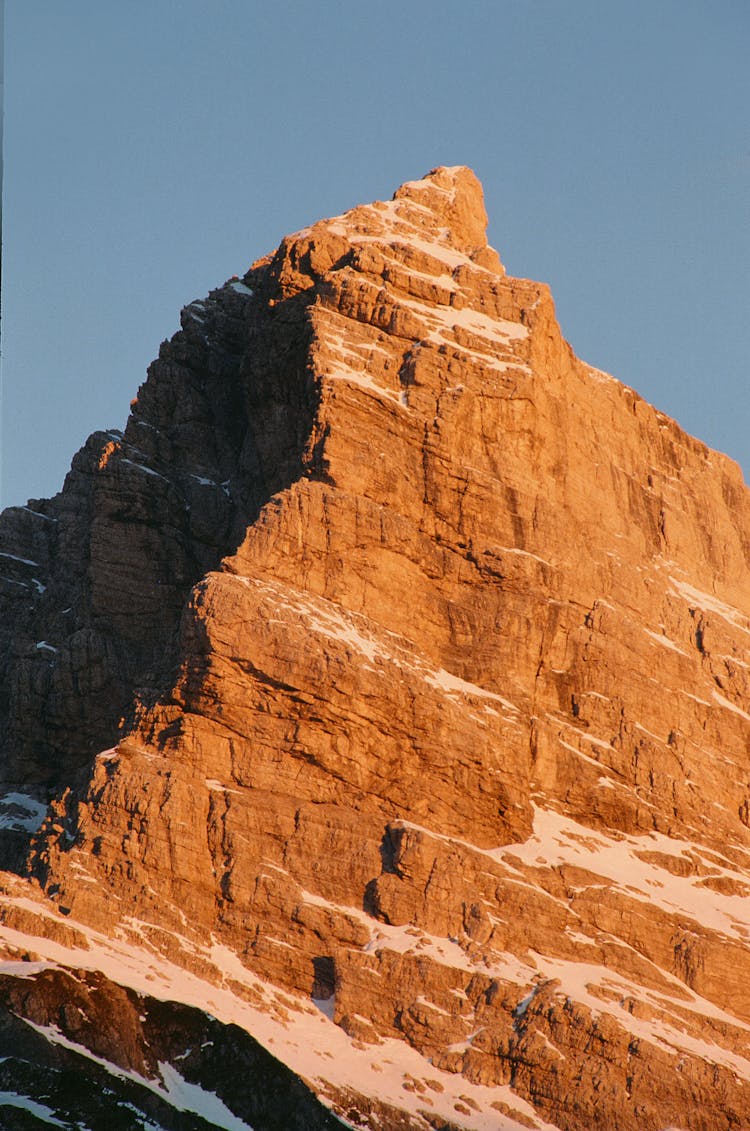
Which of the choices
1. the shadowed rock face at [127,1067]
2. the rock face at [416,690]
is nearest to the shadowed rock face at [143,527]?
the rock face at [416,690]

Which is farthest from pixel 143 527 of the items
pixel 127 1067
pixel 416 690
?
pixel 127 1067

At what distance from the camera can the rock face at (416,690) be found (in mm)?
135250

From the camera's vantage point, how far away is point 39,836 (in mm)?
143000

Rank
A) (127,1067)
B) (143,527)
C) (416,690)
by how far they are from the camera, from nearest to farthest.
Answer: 1. (127,1067)
2. (416,690)
3. (143,527)

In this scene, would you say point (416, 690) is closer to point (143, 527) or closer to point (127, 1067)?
point (127, 1067)

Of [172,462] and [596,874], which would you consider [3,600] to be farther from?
[596,874]

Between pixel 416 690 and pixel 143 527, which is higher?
pixel 143 527

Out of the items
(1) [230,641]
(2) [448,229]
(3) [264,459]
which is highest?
(2) [448,229]

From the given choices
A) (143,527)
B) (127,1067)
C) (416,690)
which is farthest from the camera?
(143,527)

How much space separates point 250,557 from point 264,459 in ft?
83.5

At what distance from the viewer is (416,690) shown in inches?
5871

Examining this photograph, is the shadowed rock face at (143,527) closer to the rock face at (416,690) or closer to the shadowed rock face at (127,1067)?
the rock face at (416,690)

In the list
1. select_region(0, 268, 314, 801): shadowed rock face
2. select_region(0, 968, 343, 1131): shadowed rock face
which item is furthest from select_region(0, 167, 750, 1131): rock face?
select_region(0, 968, 343, 1131): shadowed rock face

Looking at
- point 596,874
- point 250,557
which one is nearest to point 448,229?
point 250,557
